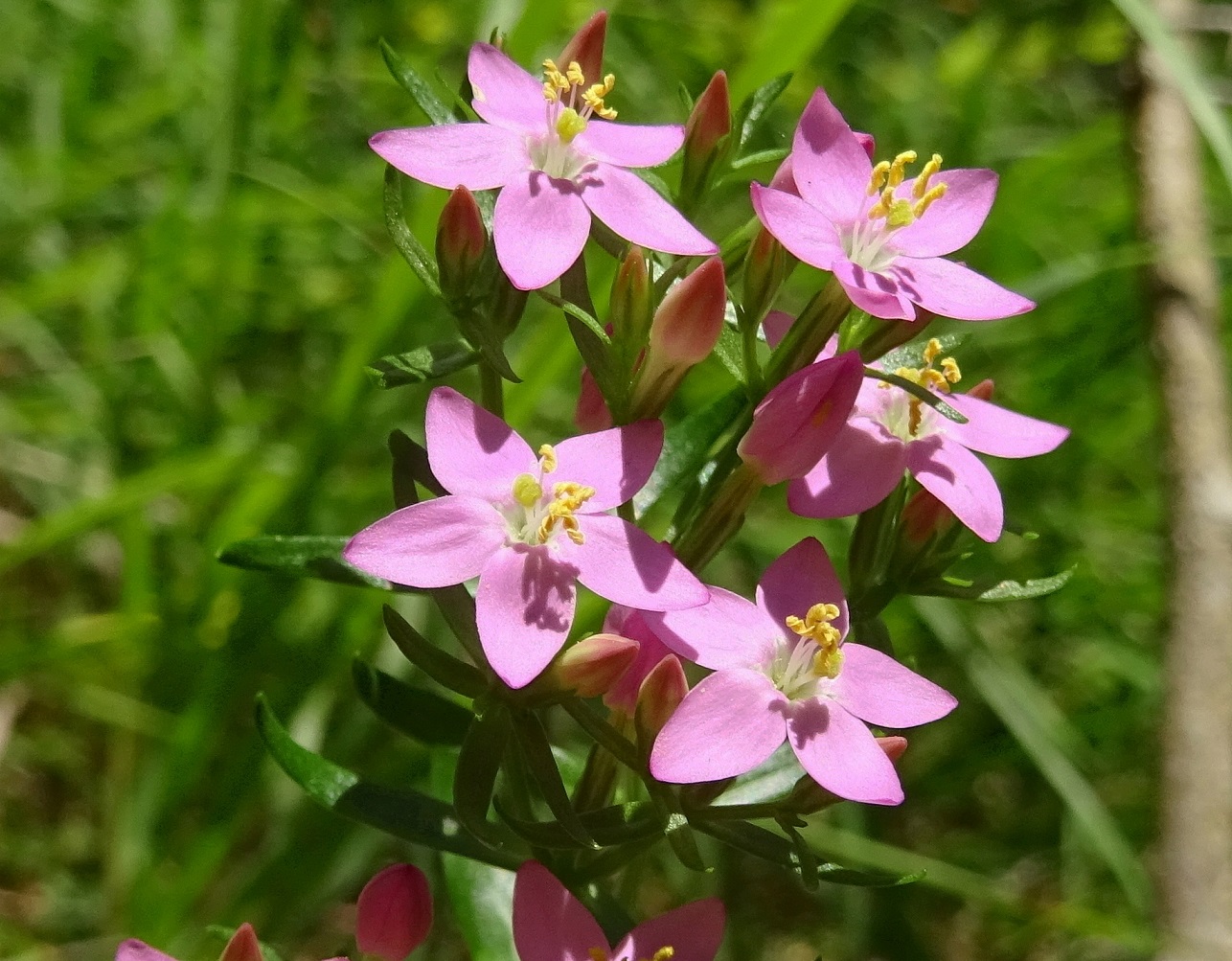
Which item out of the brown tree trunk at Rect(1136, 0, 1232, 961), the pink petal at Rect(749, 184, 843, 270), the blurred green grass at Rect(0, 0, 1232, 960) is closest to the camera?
the pink petal at Rect(749, 184, 843, 270)

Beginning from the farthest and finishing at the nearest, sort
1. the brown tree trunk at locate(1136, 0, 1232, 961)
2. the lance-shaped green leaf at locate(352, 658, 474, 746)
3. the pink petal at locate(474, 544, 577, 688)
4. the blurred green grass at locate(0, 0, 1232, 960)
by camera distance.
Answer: the blurred green grass at locate(0, 0, 1232, 960) < the brown tree trunk at locate(1136, 0, 1232, 961) < the lance-shaped green leaf at locate(352, 658, 474, 746) < the pink petal at locate(474, 544, 577, 688)

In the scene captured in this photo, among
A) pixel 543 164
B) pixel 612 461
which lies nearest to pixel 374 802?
pixel 612 461

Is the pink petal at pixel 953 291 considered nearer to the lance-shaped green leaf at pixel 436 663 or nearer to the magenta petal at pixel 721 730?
the magenta petal at pixel 721 730

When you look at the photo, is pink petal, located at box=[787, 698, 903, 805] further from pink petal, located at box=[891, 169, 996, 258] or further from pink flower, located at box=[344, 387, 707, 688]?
pink petal, located at box=[891, 169, 996, 258]

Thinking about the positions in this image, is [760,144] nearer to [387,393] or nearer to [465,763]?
[387,393]

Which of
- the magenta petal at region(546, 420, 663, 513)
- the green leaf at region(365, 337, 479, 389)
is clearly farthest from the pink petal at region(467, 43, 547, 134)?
the magenta petal at region(546, 420, 663, 513)

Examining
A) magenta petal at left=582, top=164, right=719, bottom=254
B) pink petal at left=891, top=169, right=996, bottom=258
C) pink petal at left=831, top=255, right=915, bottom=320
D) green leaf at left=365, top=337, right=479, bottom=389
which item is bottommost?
green leaf at left=365, top=337, right=479, bottom=389
